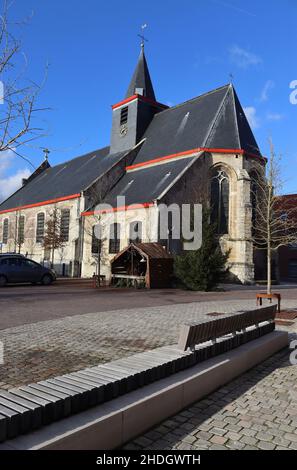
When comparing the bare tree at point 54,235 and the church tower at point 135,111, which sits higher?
the church tower at point 135,111

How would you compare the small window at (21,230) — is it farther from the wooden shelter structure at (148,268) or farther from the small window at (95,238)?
the wooden shelter structure at (148,268)

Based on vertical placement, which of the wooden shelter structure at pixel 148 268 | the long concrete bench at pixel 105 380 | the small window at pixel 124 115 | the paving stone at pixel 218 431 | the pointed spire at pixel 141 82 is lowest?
the paving stone at pixel 218 431

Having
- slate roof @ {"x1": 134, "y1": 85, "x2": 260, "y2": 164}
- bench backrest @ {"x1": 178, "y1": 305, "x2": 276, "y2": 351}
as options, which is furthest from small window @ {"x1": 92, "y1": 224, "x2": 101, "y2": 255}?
bench backrest @ {"x1": 178, "y1": 305, "x2": 276, "y2": 351}

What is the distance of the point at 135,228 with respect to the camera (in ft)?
79.6

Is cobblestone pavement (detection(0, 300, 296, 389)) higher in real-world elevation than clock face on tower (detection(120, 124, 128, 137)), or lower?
lower

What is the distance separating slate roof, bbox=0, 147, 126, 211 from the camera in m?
32.4

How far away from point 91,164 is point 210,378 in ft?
110

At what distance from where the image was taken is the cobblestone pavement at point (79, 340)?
4824 mm

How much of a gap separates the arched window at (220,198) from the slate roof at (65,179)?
944cm

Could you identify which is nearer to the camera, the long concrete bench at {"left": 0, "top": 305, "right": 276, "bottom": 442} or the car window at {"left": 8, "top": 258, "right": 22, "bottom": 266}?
the long concrete bench at {"left": 0, "top": 305, "right": 276, "bottom": 442}

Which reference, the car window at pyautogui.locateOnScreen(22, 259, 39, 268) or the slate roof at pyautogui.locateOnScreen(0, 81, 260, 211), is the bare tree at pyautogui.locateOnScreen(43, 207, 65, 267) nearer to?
the slate roof at pyautogui.locateOnScreen(0, 81, 260, 211)

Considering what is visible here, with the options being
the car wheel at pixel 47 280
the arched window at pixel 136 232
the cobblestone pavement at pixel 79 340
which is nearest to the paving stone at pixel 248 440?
the cobblestone pavement at pixel 79 340

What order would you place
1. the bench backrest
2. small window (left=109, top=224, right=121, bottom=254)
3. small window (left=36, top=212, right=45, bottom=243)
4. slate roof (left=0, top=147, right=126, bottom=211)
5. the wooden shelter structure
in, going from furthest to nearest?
small window (left=36, top=212, right=45, bottom=243), slate roof (left=0, top=147, right=126, bottom=211), small window (left=109, top=224, right=121, bottom=254), the wooden shelter structure, the bench backrest

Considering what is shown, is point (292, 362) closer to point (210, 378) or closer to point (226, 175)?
point (210, 378)
